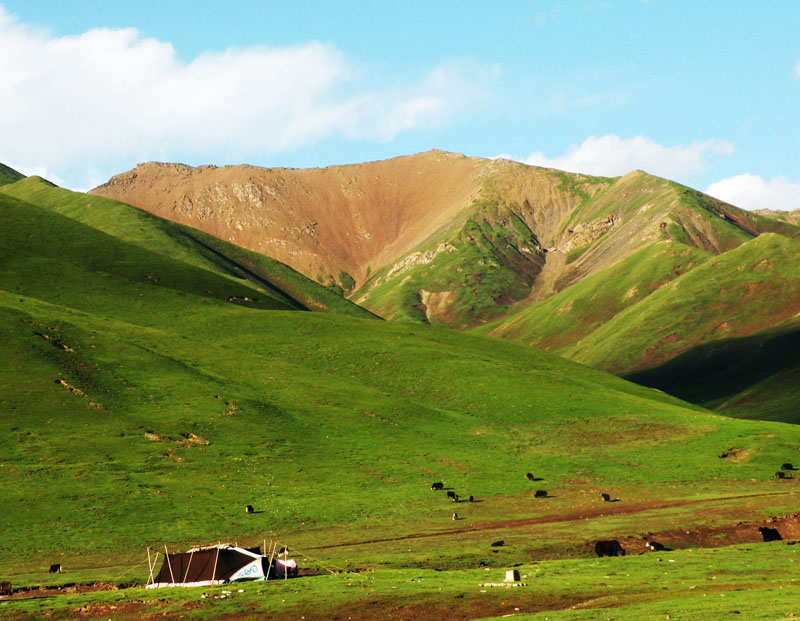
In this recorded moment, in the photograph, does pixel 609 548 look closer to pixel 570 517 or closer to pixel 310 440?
pixel 570 517

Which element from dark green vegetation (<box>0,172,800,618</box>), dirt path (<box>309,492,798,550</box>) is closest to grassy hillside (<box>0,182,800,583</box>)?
dark green vegetation (<box>0,172,800,618</box>)

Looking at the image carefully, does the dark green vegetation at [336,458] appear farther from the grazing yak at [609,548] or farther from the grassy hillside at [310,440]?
the grazing yak at [609,548]

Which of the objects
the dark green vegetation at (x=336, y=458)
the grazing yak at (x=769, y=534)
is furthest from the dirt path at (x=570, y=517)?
the grazing yak at (x=769, y=534)

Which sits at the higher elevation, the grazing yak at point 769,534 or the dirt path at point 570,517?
the dirt path at point 570,517

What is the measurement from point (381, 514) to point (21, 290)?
8987 centimetres

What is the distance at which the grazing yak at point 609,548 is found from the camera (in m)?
50.3

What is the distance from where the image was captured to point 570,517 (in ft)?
214

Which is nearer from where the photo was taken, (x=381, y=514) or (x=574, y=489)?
(x=381, y=514)

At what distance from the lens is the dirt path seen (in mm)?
58031

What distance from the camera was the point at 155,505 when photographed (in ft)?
211

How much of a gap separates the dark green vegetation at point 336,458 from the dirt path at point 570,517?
38 centimetres

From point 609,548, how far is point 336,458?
3659 centimetres

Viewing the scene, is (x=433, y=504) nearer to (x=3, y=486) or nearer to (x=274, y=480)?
(x=274, y=480)

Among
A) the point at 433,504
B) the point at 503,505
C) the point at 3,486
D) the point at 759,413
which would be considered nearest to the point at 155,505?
the point at 3,486
